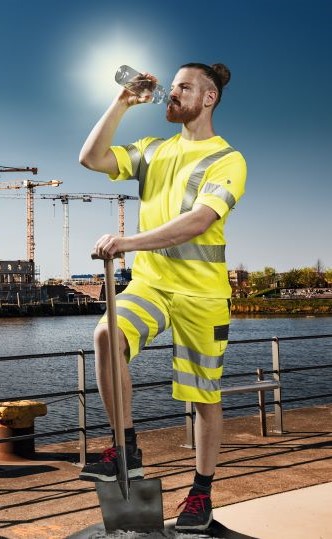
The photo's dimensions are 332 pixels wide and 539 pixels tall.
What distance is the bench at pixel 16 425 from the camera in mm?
7070

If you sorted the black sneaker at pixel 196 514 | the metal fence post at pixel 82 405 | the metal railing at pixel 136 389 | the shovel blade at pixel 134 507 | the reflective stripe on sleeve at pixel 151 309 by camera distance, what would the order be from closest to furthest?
the reflective stripe on sleeve at pixel 151 309
the shovel blade at pixel 134 507
the black sneaker at pixel 196 514
the metal railing at pixel 136 389
the metal fence post at pixel 82 405

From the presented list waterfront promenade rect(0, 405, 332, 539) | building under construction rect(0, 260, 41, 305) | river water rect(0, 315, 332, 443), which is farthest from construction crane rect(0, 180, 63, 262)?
waterfront promenade rect(0, 405, 332, 539)

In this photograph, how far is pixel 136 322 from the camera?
2.81m

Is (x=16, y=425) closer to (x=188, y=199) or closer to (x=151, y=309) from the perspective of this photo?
(x=151, y=309)

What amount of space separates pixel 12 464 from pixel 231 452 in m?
2.00

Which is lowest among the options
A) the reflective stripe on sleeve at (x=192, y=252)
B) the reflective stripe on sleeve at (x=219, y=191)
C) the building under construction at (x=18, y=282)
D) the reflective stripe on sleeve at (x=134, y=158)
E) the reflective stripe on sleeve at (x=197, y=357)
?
the reflective stripe on sleeve at (x=197, y=357)

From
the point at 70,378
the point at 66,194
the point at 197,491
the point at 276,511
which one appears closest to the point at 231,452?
the point at 276,511

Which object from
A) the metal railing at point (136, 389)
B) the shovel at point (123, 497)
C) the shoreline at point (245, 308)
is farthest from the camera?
the shoreline at point (245, 308)

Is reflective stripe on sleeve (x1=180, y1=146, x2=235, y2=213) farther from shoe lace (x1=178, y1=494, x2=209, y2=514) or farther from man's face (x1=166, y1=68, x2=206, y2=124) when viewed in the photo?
shoe lace (x1=178, y1=494, x2=209, y2=514)

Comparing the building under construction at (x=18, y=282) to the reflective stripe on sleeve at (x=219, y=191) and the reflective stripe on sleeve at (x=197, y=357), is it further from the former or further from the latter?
the reflective stripe on sleeve at (x=219, y=191)

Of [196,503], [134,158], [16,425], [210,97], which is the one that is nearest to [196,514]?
[196,503]

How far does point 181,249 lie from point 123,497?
1.00 m

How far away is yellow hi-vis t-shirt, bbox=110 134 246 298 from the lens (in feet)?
9.32

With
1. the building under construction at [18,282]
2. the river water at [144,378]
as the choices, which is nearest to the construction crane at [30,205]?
the building under construction at [18,282]
